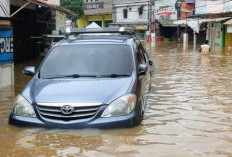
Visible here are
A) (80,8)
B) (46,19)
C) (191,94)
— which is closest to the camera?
(191,94)

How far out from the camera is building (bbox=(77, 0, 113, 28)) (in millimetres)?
61781

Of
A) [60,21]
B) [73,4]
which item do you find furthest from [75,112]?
[73,4]

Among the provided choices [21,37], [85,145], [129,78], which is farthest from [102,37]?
[21,37]

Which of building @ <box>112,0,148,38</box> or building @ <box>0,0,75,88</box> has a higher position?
building @ <box>112,0,148,38</box>

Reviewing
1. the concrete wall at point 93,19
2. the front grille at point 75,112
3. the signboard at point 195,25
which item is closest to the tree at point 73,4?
the concrete wall at point 93,19

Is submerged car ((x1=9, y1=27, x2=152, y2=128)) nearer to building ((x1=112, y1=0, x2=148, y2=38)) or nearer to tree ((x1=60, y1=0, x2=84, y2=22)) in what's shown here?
building ((x1=112, y1=0, x2=148, y2=38))

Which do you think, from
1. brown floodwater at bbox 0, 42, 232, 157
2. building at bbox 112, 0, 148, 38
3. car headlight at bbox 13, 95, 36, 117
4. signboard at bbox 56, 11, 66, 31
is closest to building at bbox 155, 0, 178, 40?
building at bbox 112, 0, 148, 38

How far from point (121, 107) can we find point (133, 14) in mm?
53084

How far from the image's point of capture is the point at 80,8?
6059cm

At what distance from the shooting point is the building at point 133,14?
2208 inches

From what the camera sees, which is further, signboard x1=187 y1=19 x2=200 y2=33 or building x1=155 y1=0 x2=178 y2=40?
building x1=155 y1=0 x2=178 y2=40

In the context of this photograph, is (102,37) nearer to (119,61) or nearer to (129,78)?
(119,61)

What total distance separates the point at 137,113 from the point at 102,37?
7.33 feet

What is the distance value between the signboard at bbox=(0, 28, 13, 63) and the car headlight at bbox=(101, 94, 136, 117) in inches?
237
